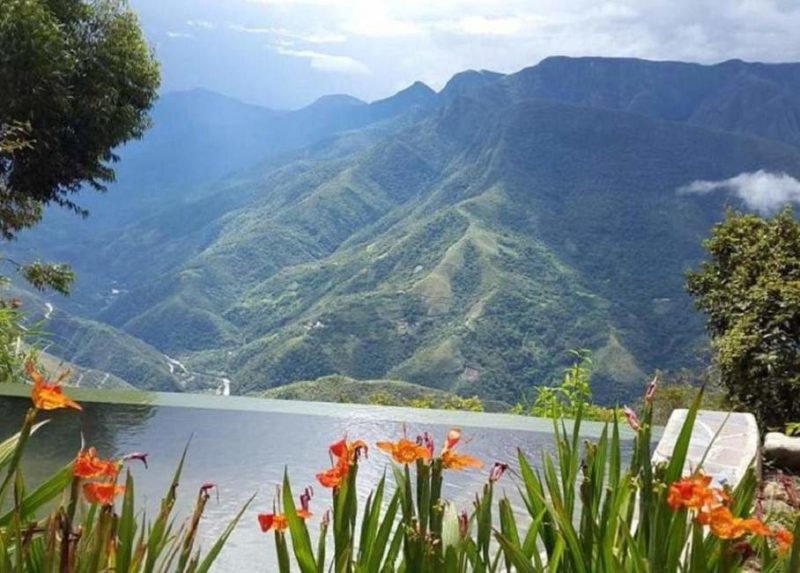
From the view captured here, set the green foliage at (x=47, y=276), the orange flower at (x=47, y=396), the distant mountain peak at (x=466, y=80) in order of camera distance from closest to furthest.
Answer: the orange flower at (x=47, y=396) < the green foliage at (x=47, y=276) < the distant mountain peak at (x=466, y=80)

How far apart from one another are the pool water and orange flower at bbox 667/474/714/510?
5.52 feet

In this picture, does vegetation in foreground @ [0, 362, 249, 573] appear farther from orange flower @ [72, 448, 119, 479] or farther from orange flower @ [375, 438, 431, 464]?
orange flower @ [375, 438, 431, 464]

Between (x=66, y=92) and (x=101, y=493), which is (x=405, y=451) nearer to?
(x=101, y=493)

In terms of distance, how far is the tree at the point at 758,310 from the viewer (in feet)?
17.0

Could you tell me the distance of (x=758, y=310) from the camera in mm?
5434

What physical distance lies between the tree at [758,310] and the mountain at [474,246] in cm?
2367

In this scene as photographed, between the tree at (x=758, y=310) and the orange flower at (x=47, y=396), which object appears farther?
the tree at (x=758, y=310)

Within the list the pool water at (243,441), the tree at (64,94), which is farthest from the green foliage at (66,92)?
the pool water at (243,441)

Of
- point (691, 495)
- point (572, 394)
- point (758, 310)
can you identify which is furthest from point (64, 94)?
point (691, 495)

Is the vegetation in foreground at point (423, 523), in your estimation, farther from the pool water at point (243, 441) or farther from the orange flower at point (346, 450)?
the pool water at point (243, 441)

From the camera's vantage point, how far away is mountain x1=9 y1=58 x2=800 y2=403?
57688 mm

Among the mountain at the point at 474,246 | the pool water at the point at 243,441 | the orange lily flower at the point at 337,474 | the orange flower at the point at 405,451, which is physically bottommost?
the pool water at the point at 243,441

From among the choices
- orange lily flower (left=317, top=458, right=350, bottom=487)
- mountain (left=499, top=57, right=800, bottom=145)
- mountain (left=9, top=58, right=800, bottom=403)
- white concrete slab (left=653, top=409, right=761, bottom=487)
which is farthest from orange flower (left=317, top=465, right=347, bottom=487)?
mountain (left=499, top=57, right=800, bottom=145)

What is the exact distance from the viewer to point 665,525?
105cm
